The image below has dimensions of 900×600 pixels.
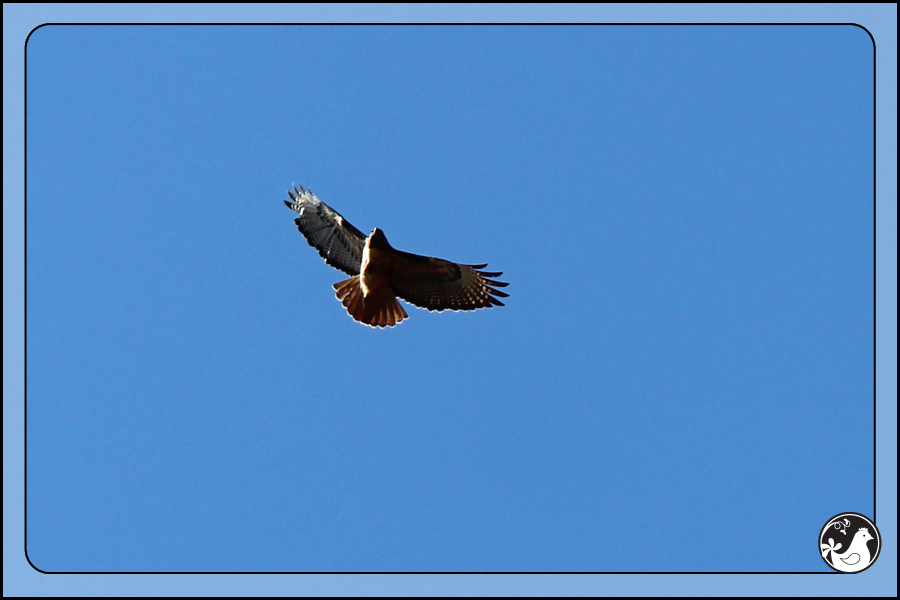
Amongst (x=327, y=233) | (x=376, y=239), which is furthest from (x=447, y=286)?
(x=327, y=233)

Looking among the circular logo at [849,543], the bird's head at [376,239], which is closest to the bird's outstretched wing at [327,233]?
the bird's head at [376,239]

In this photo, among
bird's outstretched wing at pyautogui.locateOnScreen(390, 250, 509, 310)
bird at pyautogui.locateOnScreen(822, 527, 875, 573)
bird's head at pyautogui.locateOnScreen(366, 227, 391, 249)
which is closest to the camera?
bird at pyautogui.locateOnScreen(822, 527, 875, 573)

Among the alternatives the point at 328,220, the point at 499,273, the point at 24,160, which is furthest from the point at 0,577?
the point at 499,273

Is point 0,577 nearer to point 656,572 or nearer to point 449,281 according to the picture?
point 449,281

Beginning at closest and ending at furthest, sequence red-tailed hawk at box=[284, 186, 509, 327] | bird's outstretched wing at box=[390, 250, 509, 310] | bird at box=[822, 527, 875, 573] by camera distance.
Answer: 1. bird at box=[822, 527, 875, 573]
2. red-tailed hawk at box=[284, 186, 509, 327]
3. bird's outstretched wing at box=[390, 250, 509, 310]

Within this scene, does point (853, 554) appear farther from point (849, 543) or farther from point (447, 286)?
point (447, 286)

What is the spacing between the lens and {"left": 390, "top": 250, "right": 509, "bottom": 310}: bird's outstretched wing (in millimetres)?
11484

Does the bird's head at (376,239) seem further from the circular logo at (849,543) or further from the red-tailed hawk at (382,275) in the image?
the circular logo at (849,543)

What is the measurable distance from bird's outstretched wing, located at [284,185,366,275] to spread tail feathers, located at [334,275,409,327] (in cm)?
47

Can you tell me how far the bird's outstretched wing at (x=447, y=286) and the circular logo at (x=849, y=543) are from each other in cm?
516

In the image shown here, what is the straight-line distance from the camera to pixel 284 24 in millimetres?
10336

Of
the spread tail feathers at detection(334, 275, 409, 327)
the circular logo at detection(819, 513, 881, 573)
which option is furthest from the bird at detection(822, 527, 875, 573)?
the spread tail feathers at detection(334, 275, 409, 327)

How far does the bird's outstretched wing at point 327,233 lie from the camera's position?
38.2 feet

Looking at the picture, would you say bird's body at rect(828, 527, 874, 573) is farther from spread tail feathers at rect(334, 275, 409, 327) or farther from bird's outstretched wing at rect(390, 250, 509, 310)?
spread tail feathers at rect(334, 275, 409, 327)
